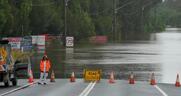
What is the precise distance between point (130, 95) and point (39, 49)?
49.0 metres

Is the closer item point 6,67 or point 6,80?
point 6,67

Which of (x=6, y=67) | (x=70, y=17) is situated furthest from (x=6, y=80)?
(x=70, y=17)

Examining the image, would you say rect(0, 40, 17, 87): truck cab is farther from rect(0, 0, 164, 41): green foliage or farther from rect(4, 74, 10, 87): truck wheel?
rect(0, 0, 164, 41): green foliage

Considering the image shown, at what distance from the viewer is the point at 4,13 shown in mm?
63625

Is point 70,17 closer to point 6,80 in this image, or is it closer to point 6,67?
point 6,80

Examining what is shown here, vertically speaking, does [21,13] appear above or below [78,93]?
above

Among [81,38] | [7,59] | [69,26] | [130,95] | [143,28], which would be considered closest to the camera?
[130,95]

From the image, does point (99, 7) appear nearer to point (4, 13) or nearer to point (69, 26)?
point (69, 26)

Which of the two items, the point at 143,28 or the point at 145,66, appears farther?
the point at 143,28

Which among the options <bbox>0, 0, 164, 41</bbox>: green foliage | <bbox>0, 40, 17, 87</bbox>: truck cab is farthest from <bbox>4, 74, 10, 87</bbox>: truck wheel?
<bbox>0, 0, 164, 41</bbox>: green foliage

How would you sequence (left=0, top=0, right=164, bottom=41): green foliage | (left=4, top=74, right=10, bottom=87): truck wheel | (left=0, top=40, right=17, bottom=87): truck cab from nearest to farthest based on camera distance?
(left=0, top=40, right=17, bottom=87): truck cab, (left=4, top=74, right=10, bottom=87): truck wheel, (left=0, top=0, right=164, bottom=41): green foliage

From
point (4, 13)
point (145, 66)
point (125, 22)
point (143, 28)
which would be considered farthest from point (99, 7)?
point (145, 66)

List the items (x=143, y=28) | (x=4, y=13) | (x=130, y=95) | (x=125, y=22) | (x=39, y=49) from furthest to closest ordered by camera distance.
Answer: (x=143, y=28)
(x=125, y=22)
(x=39, y=49)
(x=4, y=13)
(x=130, y=95)

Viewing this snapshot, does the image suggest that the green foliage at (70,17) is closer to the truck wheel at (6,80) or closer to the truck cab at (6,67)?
the truck cab at (6,67)
